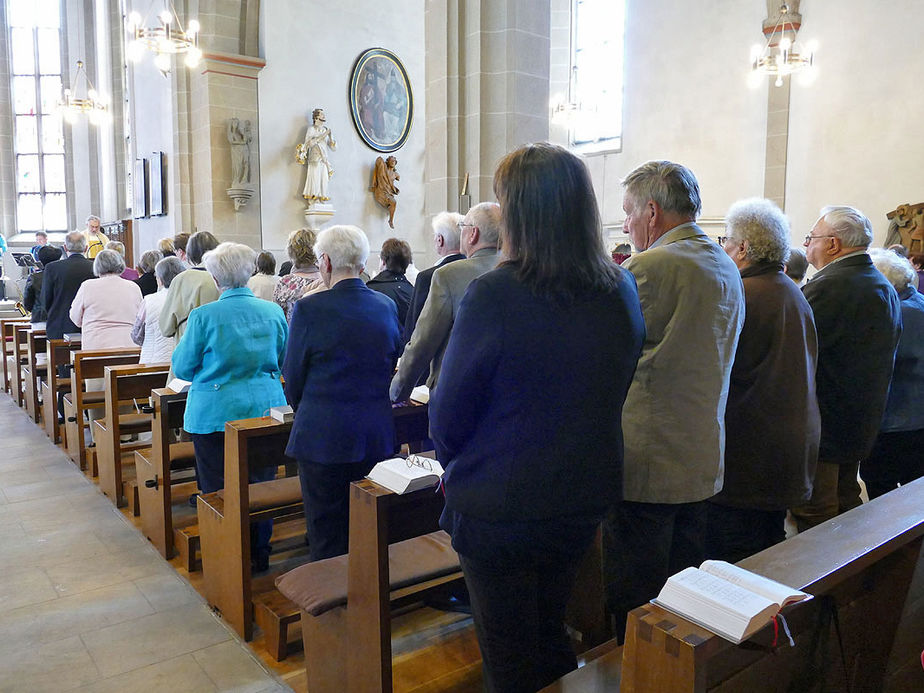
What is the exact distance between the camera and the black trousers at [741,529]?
2.61 meters

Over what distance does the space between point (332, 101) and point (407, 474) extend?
10.6 metres

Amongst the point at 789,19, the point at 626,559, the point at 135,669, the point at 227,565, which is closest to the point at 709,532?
the point at 626,559

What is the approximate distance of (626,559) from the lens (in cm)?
216

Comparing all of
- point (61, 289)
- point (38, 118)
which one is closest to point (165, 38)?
point (61, 289)

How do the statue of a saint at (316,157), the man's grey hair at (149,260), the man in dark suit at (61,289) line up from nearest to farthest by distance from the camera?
1. the man's grey hair at (149,260)
2. the man in dark suit at (61,289)
3. the statue of a saint at (316,157)

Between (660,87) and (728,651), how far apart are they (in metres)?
11.9

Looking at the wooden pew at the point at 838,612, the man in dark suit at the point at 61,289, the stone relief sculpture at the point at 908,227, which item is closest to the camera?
the wooden pew at the point at 838,612

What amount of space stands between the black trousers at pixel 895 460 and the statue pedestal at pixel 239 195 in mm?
9217

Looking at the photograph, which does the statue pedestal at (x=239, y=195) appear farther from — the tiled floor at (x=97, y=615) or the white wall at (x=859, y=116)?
the white wall at (x=859, y=116)

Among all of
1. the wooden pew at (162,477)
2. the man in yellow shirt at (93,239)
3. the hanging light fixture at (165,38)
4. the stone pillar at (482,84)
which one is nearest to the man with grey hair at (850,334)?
the wooden pew at (162,477)

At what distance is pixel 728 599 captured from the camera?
133 cm

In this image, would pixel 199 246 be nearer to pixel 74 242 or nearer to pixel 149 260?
pixel 149 260

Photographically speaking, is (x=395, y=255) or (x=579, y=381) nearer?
(x=579, y=381)

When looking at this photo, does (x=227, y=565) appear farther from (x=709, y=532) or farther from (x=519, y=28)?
(x=519, y=28)
